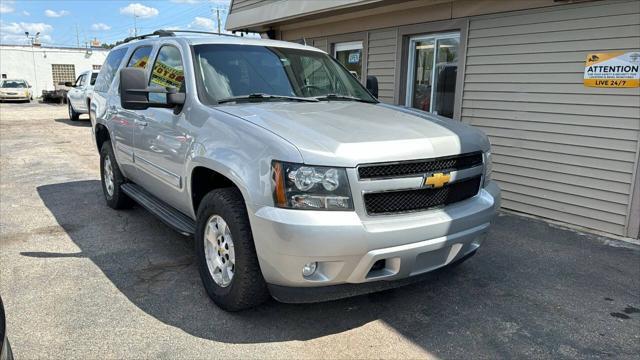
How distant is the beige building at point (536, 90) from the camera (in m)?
5.41

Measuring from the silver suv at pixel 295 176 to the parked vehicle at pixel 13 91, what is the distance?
34.2 meters

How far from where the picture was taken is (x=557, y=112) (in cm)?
597

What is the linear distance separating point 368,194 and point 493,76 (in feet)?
15.7

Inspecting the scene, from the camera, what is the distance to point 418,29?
785cm

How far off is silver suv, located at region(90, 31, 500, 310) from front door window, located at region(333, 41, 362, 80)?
539 centimetres

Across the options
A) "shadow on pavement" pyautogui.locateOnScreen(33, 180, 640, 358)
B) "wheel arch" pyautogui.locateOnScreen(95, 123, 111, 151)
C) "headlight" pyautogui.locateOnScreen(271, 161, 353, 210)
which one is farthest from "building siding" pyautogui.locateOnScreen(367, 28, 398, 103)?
"headlight" pyautogui.locateOnScreen(271, 161, 353, 210)

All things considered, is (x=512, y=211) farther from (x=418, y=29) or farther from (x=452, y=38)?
(x=418, y=29)

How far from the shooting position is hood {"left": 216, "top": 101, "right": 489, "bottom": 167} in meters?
2.73

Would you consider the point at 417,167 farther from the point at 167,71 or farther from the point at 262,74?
the point at 167,71

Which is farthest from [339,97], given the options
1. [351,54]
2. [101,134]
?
[351,54]

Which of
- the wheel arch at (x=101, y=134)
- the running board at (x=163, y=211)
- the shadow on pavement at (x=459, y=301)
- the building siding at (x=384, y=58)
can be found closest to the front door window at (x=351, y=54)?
the building siding at (x=384, y=58)

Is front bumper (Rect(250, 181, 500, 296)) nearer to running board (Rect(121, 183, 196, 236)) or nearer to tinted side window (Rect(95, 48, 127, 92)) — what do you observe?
running board (Rect(121, 183, 196, 236))

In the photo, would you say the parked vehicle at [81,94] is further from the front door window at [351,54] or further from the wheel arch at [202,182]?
the wheel arch at [202,182]

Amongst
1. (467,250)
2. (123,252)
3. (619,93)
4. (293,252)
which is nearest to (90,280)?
(123,252)
